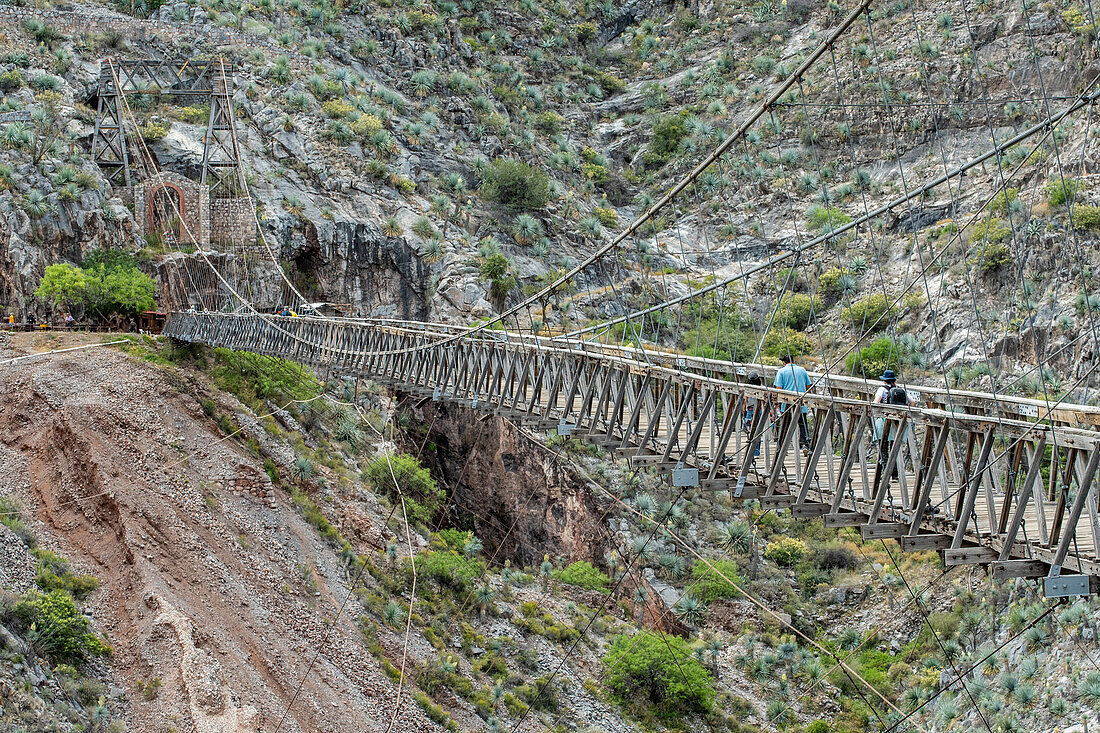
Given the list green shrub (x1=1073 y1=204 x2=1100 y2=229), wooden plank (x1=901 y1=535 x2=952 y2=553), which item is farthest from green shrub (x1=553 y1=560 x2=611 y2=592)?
green shrub (x1=1073 y1=204 x2=1100 y2=229)

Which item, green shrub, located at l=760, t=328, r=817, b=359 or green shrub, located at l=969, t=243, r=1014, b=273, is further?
green shrub, located at l=760, t=328, r=817, b=359

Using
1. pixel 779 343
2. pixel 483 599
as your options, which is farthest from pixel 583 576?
pixel 779 343

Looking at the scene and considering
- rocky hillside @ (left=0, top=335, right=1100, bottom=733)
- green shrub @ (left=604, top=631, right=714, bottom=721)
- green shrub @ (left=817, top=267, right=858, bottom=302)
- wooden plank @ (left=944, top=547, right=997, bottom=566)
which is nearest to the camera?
wooden plank @ (left=944, top=547, right=997, bottom=566)

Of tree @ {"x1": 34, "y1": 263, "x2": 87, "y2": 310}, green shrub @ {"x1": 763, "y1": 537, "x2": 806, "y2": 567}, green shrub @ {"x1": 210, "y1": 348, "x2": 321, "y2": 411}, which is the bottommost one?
green shrub @ {"x1": 763, "y1": 537, "x2": 806, "y2": 567}

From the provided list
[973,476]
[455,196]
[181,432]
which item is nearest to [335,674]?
[181,432]

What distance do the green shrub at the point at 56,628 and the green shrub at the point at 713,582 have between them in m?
16.7

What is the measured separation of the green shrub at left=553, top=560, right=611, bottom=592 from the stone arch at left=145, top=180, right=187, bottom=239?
58.6ft

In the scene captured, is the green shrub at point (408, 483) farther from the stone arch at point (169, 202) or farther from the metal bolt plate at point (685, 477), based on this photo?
the metal bolt plate at point (685, 477)

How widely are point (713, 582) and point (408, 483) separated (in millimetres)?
8773

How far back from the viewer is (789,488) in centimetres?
898

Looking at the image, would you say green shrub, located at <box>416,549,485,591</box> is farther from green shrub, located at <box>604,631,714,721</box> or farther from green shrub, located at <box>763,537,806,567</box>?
green shrub, located at <box>763,537,806,567</box>

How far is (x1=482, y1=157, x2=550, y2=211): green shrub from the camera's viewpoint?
133ft

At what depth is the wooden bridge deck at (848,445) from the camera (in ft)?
21.3

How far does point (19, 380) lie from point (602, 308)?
22.4 metres
